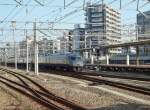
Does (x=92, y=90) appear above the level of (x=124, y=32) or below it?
below

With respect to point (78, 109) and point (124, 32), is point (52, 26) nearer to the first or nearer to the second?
point (124, 32)

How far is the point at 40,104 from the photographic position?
17109 millimetres

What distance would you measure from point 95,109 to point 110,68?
3686 centimetres

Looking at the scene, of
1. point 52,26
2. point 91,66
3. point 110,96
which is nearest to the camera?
point 110,96

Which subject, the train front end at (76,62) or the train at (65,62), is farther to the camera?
the train at (65,62)

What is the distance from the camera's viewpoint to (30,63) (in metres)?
66.8

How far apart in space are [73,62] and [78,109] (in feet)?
120

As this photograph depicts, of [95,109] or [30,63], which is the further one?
Result: [30,63]

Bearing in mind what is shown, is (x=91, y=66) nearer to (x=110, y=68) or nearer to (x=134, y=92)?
(x=110, y=68)

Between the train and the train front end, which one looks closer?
the train front end

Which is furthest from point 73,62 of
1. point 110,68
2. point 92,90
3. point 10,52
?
point 10,52

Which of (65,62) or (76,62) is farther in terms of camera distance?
(65,62)

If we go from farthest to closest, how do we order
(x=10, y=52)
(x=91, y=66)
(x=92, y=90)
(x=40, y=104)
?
1. (x=10, y=52)
2. (x=91, y=66)
3. (x=92, y=90)
4. (x=40, y=104)

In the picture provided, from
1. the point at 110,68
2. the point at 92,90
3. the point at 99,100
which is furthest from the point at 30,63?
the point at 99,100
